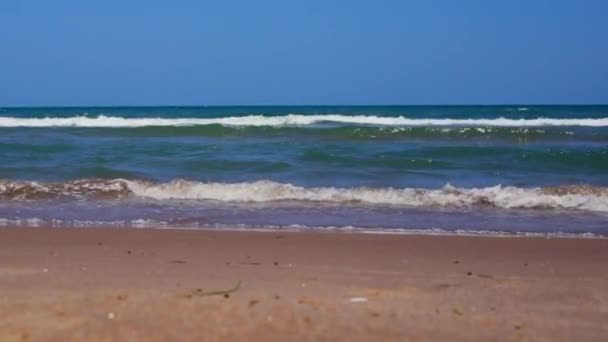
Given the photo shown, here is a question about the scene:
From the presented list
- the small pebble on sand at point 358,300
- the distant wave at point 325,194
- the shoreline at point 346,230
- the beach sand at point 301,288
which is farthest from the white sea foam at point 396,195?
the small pebble on sand at point 358,300

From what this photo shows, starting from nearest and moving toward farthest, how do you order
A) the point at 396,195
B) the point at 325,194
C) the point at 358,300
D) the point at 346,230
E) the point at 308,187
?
the point at 358,300, the point at 346,230, the point at 396,195, the point at 325,194, the point at 308,187

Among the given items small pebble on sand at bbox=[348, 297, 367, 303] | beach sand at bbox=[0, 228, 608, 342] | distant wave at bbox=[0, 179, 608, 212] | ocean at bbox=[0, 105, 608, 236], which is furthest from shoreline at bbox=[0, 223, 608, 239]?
small pebble on sand at bbox=[348, 297, 367, 303]

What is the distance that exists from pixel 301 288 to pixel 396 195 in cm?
545

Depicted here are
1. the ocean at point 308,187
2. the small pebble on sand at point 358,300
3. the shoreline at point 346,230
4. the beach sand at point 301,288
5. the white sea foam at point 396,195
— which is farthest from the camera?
the white sea foam at point 396,195

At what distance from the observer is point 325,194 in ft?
32.9

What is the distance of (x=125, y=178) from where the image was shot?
11.6 meters

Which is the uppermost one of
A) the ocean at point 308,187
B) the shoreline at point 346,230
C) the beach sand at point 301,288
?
the beach sand at point 301,288

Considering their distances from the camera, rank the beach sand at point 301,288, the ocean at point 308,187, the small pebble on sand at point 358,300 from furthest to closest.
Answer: the ocean at point 308,187 → the small pebble on sand at point 358,300 → the beach sand at point 301,288

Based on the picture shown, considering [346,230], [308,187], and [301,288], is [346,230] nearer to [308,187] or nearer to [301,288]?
[301,288]

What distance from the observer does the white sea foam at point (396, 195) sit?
9.36 meters

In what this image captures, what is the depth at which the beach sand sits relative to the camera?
360 cm

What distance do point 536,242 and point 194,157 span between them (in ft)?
29.9

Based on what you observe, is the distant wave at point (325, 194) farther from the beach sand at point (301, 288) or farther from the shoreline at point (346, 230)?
the beach sand at point (301, 288)

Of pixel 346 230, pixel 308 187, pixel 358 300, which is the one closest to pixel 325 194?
pixel 308 187
